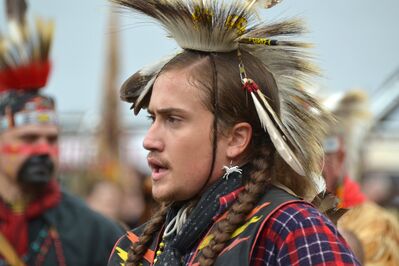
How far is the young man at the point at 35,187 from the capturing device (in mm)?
5293

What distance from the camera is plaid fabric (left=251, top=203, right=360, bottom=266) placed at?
247 cm

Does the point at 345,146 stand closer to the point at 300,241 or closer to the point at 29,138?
the point at 29,138

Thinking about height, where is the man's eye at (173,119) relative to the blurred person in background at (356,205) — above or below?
above

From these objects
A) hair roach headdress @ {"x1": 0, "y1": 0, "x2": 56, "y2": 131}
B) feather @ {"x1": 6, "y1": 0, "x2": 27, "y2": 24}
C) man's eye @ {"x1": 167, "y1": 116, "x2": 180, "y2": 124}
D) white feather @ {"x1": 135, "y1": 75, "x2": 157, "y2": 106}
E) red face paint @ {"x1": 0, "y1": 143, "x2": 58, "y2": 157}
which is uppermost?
white feather @ {"x1": 135, "y1": 75, "x2": 157, "y2": 106}

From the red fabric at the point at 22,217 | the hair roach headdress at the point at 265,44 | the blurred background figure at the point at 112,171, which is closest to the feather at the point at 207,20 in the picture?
the hair roach headdress at the point at 265,44

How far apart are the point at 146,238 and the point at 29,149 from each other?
2797 millimetres

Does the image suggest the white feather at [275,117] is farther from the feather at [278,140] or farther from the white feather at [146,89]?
the white feather at [146,89]

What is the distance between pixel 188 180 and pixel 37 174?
290 centimetres

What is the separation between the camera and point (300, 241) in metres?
2.49

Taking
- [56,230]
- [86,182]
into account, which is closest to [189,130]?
[56,230]

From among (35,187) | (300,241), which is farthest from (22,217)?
(300,241)

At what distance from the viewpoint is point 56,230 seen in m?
5.36

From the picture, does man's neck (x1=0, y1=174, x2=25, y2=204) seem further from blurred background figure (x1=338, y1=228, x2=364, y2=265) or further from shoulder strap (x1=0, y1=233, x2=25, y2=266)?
blurred background figure (x1=338, y1=228, x2=364, y2=265)

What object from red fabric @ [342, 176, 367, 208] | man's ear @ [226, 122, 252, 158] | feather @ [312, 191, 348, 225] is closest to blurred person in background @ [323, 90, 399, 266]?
red fabric @ [342, 176, 367, 208]
